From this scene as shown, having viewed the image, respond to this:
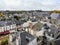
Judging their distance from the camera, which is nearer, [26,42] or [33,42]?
[26,42]

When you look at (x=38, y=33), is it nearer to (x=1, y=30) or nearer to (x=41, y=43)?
(x=41, y=43)

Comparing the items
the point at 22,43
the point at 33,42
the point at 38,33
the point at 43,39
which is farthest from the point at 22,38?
the point at 38,33

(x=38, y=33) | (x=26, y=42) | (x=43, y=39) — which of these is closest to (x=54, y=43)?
(x=26, y=42)

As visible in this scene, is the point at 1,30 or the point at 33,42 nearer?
the point at 33,42

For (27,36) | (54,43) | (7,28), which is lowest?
(7,28)

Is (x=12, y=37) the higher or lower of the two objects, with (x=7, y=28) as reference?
higher

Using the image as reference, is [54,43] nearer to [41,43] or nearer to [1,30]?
[41,43]

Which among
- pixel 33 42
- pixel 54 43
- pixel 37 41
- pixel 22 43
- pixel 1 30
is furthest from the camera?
pixel 1 30

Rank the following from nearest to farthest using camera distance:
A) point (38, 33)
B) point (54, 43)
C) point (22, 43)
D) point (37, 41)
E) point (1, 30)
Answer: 1. point (54, 43)
2. point (22, 43)
3. point (37, 41)
4. point (38, 33)
5. point (1, 30)

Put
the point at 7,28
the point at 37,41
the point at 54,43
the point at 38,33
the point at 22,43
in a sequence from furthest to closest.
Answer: the point at 7,28 < the point at 38,33 < the point at 37,41 < the point at 22,43 < the point at 54,43
